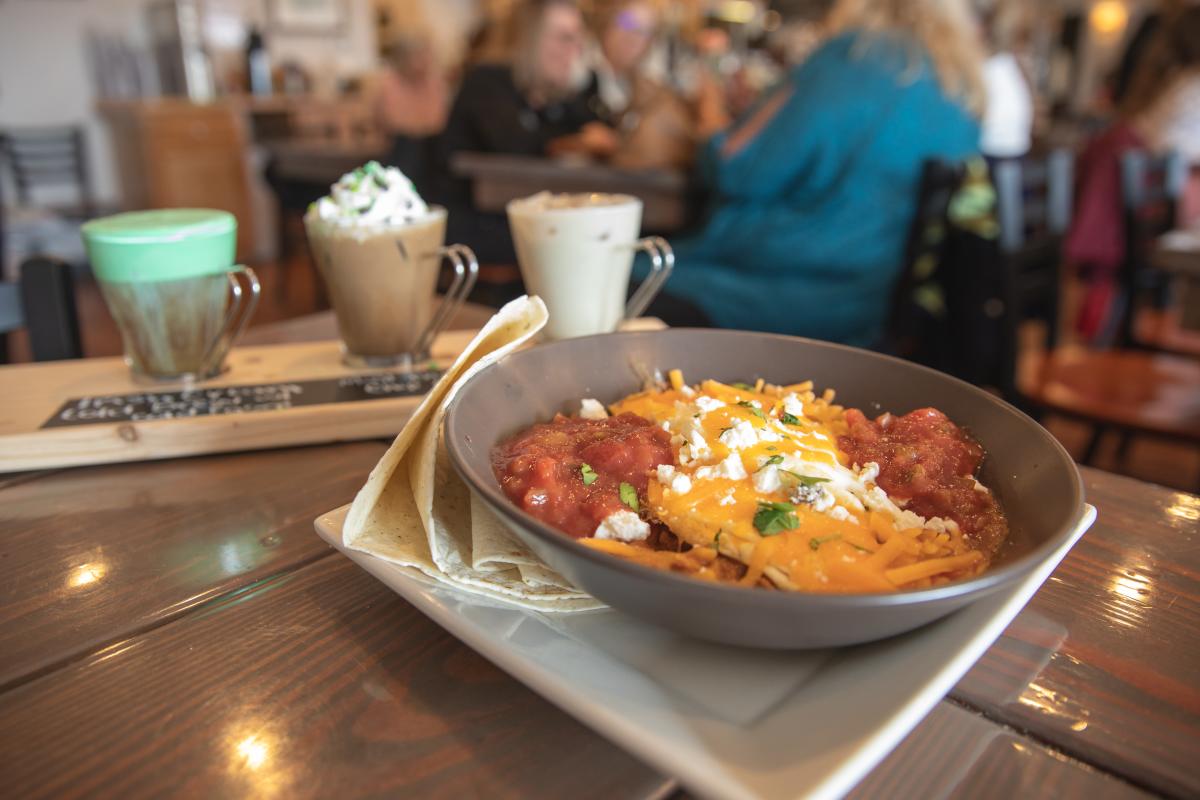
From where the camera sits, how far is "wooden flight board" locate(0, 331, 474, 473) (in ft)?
2.97

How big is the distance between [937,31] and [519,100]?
2074 millimetres

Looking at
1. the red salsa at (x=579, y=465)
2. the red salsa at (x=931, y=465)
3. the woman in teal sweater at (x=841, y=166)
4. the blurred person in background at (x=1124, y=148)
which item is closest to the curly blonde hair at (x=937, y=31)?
the woman in teal sweater at (x=841, y=166)

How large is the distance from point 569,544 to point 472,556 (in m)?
0.17

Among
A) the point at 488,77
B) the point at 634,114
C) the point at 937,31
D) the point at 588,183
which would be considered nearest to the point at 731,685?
the point at 937,31

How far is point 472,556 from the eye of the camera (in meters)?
0.62

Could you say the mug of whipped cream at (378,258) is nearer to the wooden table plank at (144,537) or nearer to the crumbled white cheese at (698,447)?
the wooden table plank at (144,537)

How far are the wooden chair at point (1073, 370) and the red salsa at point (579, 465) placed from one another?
170 centimetres

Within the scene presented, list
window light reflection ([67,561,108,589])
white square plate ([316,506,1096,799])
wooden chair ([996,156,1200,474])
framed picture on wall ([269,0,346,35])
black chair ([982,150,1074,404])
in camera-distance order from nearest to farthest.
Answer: white square plate ([316,506,1096,799]) → window light reflection ([67,561,108,589]) → wooden chair ([996,156,1200,474]) → black chair ([982,150,1074,404]) → framed picture on wall ([269,0,346,35])

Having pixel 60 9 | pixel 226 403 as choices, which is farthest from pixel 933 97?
pixel 60 9

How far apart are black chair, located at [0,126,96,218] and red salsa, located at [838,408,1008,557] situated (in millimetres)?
6592

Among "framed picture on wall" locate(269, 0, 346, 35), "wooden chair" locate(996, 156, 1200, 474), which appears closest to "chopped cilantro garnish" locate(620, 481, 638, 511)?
"wooden chair" locate(996, 156, 1200, 474)

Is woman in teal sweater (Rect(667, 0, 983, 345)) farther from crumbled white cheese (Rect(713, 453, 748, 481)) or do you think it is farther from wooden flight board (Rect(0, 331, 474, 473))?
crumbled white cheese (Rect(713, 453, 748, 481))

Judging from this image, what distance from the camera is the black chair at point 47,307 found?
129 cm

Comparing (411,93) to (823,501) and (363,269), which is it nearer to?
(363,269)
